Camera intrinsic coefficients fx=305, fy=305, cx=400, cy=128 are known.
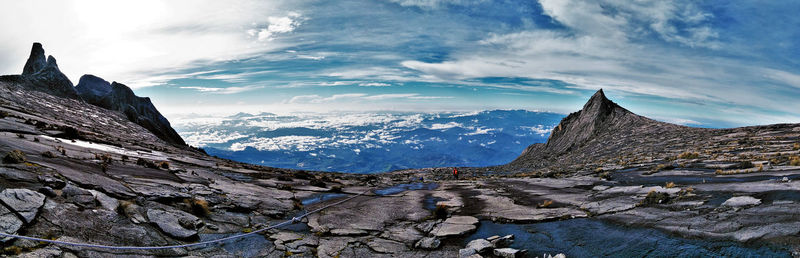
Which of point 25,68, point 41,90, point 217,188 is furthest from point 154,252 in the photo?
point 25,68

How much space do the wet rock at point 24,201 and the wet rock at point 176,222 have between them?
2.98 meters

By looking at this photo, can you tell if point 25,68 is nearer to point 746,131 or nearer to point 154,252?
point 154,252

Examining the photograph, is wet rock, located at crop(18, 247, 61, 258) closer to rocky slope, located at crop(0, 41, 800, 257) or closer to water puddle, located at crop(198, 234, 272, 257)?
rocky slope, located at crop(0, 41, 800, 257)

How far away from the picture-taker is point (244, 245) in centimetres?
1188

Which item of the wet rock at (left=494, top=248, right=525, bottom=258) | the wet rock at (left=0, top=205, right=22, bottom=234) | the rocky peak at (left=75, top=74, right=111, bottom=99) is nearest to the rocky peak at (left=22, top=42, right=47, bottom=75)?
the rocky peak at (left=75, top=74, right=111, bottom=99)

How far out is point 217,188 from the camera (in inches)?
746

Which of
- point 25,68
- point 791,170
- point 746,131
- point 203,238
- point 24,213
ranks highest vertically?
point 25,68

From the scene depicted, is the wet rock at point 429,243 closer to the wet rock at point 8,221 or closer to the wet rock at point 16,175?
the wet rock at point 8,221

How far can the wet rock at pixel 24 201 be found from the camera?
8828 mm

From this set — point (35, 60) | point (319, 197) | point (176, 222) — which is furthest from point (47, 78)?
point (176, 222)

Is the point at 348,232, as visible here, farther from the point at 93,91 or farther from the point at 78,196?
the point at 93,91

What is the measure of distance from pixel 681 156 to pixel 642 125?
3739cm

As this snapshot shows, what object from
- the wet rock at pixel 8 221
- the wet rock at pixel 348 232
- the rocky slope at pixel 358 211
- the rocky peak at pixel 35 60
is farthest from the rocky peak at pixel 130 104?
the wet rock at pixel 348 232

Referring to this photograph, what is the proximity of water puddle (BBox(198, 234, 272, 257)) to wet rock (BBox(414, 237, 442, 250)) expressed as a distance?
5916 mm
